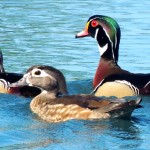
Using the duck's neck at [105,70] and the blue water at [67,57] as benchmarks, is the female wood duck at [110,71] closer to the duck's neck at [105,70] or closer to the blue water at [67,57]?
the duck's neck at [105,70]

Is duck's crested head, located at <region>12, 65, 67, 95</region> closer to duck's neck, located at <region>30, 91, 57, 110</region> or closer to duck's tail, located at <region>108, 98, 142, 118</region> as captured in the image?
duck's neck, located at <region>30, 91, 57, 110</region>

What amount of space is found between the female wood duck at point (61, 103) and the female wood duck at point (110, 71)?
4.29 feet

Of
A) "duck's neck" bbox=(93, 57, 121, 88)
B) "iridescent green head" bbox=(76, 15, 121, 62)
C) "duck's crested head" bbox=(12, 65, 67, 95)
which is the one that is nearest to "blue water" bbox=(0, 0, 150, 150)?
"duck's neck" bbox=(93, 57, 121, 88)

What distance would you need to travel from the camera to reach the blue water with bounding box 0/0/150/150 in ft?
36.3

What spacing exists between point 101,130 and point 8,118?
143cm

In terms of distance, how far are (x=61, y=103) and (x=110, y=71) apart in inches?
103

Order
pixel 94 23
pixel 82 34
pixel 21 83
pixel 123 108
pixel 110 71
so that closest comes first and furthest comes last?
pixel 123 108 < pixel 21 83 < pixel 110 71 < pixel 94 23 < pixel 82 34

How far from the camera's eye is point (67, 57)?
1722 cm

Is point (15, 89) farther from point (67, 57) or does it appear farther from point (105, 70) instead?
point (67, 57)

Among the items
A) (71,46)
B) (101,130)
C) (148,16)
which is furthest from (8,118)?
(148,16)

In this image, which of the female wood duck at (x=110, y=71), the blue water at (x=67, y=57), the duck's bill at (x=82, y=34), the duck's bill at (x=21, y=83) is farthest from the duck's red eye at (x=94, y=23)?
the duck's bill at (x=21, y=83)

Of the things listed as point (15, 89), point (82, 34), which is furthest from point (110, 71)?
point (15, 89)

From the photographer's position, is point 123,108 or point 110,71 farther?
point 110,71

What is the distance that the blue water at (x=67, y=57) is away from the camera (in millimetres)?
11078
